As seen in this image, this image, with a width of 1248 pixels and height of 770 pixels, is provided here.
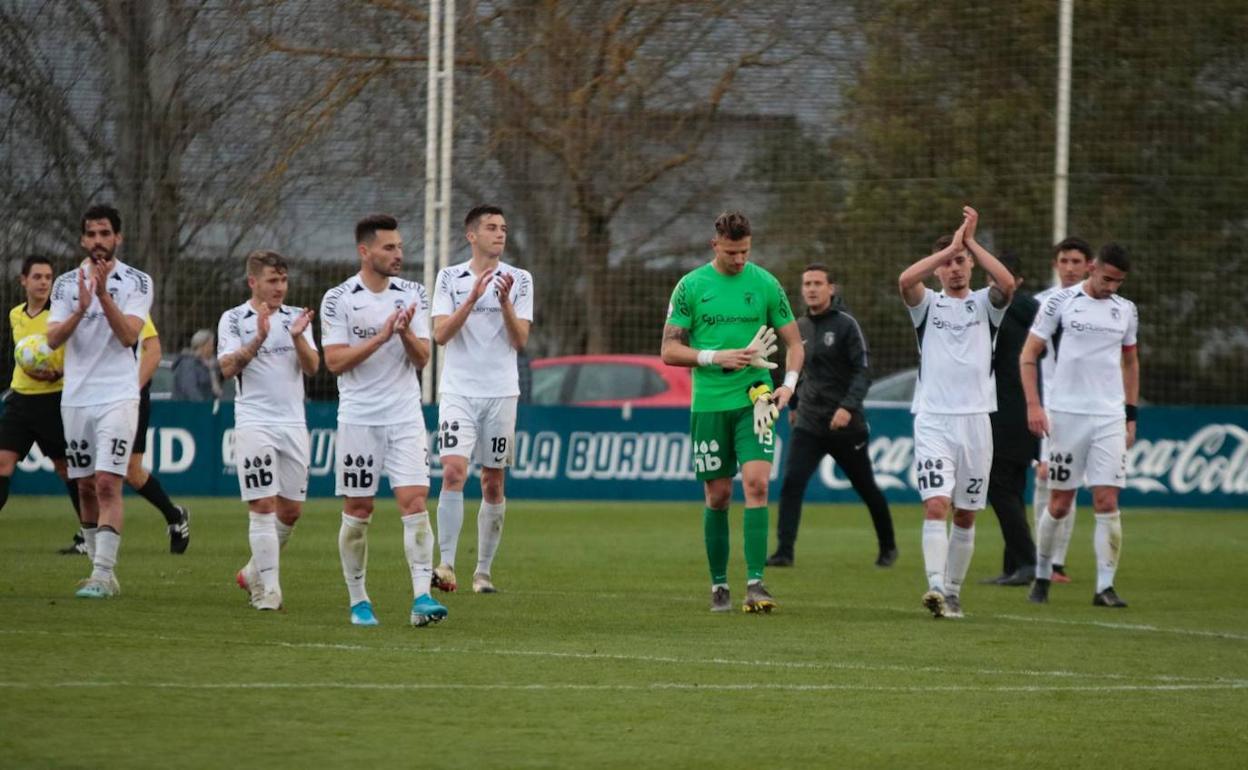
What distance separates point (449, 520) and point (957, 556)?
320cm

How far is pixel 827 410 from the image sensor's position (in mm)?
15781

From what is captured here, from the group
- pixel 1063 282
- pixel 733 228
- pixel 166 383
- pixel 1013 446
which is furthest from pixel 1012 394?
pixel 166 383

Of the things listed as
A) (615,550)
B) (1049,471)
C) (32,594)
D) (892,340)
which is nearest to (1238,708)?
(1049,471)

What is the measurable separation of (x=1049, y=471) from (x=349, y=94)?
1306 centimetres

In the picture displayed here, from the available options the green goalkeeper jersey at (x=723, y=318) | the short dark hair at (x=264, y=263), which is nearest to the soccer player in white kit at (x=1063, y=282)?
the green goalkeeper jersey at (x=723, y=318)

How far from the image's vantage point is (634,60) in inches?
974

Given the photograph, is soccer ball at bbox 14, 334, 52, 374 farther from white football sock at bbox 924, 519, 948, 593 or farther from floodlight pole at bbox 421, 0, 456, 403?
floodlight pole at bbox 421, 0, 456, 403

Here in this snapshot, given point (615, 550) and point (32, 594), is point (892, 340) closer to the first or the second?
point (615, 550)

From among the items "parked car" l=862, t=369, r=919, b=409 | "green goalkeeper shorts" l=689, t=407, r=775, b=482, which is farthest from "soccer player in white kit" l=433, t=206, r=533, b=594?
"parked car" l=862, t=369, r=919, b=409

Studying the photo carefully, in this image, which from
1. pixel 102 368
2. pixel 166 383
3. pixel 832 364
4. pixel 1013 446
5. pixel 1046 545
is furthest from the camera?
pixel 166 383

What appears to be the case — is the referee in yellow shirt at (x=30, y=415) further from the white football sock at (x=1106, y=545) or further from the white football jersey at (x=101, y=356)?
the white football sock at (x=1106, y=545)

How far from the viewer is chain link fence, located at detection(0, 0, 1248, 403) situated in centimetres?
2373

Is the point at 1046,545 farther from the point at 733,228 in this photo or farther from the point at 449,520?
the point at 449,520

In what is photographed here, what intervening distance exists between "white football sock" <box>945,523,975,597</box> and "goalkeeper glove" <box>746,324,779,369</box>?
1591 mm
